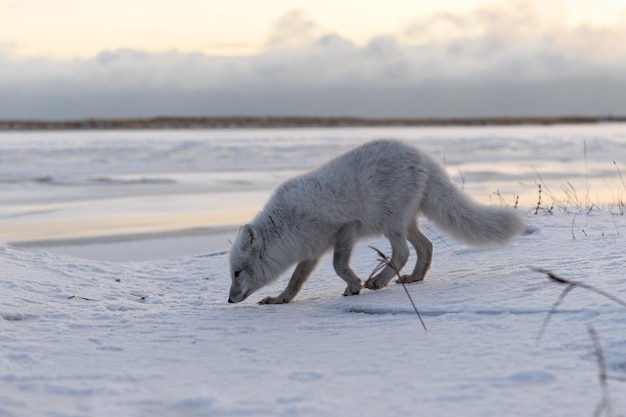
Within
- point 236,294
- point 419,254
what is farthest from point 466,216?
point 236,294

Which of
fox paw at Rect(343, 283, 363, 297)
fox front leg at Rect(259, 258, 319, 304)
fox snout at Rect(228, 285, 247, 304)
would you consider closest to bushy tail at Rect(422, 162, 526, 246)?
fox paw at Rect(343, 283, 363, 297)

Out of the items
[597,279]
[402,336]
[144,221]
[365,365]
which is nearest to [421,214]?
[597,279]

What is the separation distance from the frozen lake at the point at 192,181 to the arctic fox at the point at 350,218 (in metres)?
0.41

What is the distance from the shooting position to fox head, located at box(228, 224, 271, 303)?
17.2 feet

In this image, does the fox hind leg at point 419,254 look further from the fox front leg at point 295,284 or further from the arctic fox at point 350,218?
the fox front leg at point 295,284

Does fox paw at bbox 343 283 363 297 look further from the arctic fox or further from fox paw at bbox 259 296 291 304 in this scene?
fox paw at bbox 259 296 291 304

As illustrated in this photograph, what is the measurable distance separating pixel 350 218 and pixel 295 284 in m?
0.64

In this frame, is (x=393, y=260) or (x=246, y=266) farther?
(x=393, y=260)

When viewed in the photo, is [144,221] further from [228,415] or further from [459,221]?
[228,415]

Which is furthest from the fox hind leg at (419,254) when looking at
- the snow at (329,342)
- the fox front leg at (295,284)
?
the fox front leg at (295,284)

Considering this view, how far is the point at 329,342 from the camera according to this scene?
3.79 m

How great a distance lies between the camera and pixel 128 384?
322 centimetres

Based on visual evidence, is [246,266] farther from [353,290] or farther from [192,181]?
[192,181]

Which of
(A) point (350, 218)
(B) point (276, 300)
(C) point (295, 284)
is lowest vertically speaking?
(B) point (276, 300)
